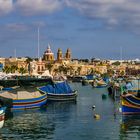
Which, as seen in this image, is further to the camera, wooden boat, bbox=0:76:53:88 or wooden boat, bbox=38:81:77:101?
wooden boat, bbox=38:81:77:101

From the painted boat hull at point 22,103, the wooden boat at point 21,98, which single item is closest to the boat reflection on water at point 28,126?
the painted boat hull at point 22,103

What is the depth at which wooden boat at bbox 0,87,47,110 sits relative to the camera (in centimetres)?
6128

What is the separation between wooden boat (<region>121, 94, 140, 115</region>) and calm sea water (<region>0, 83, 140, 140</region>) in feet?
4.06

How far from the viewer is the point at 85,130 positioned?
44281 mm

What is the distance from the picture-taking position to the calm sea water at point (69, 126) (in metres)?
41.4

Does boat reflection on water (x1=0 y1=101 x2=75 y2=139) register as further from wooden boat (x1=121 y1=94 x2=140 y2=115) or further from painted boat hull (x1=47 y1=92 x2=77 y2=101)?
painted boat hull (x1=47 y1=92 x2=77 y2=101)

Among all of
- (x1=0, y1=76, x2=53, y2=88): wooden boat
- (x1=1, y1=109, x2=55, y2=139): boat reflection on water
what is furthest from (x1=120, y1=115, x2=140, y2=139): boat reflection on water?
(x1=0, y1=76, x2=53, y2=88): wooden boat

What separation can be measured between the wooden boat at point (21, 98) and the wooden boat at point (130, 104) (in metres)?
14.3

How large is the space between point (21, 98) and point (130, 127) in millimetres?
20520

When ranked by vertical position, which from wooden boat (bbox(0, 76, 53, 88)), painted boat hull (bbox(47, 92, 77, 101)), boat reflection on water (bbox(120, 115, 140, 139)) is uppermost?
wooden boat (bbox(0, 76, 53, 88))

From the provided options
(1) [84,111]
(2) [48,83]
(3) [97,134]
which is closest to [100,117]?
(1) [84,111]

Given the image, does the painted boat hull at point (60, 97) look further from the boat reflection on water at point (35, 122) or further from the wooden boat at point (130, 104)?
the wooden boat at point (130, 104)

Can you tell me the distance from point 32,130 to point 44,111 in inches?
715

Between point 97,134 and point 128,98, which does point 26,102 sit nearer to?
point 128,98
